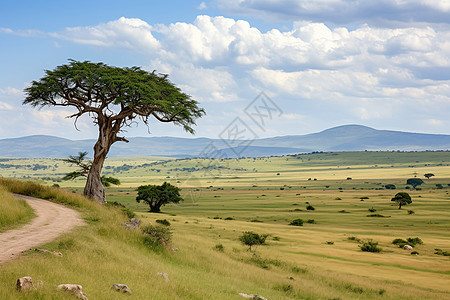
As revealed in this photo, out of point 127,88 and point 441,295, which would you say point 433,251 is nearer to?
point 441,295

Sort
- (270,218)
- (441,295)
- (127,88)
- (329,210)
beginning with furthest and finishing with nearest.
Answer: (329,210) → (270,218) → (127,88) → (441,295)

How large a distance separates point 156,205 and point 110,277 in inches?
2640

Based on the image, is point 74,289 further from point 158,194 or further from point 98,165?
point 158,194

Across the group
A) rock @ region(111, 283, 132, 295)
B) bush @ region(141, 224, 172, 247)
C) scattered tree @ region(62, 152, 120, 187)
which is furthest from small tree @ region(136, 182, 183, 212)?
rock @ region(111, 283, 132, 295)

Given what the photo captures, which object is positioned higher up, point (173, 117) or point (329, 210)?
point (173, 117)

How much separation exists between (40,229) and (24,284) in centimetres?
1043

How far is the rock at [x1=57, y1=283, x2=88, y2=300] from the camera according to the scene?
40.3ft

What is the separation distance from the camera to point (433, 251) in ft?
145

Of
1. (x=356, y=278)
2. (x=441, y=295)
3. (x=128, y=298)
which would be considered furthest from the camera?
(x=356, y=278)

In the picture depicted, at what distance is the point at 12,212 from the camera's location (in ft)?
77.5

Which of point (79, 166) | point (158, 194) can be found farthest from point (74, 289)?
point (158, 194)

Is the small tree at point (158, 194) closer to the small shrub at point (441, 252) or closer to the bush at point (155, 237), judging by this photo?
the small shrub at point (441, 252)

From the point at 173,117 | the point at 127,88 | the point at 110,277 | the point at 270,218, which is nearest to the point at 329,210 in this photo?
the point at 270,218

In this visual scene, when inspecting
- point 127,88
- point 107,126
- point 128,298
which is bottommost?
point 128,298
